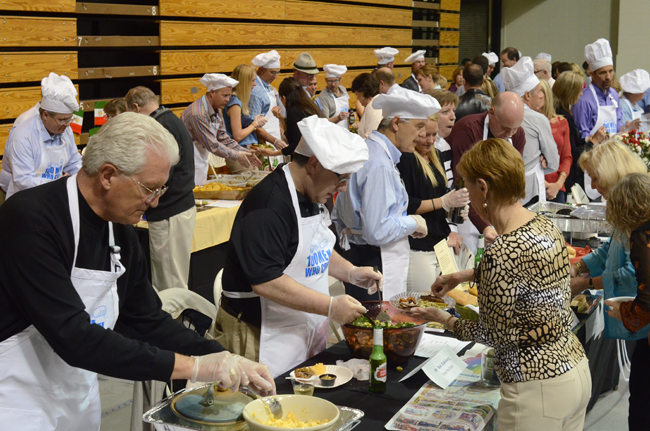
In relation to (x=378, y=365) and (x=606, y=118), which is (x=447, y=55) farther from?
(x=378, y=365)

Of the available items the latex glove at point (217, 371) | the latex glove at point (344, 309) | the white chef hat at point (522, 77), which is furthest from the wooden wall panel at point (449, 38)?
the latex glove at point (217, 371)

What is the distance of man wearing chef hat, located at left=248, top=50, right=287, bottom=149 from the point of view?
651 centimetres

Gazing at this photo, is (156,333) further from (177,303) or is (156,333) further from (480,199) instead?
(480,199)

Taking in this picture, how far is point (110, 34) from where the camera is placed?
264 inches

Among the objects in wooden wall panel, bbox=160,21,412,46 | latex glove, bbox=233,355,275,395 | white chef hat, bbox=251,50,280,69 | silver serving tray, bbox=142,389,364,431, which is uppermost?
wooden wall panel, bbox=160,21,412,46

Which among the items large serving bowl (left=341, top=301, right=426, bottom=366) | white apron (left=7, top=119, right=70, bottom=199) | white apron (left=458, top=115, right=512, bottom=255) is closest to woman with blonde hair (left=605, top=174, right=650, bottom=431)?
large serving bowl (left=341, top=301, right=426, bottom=366)

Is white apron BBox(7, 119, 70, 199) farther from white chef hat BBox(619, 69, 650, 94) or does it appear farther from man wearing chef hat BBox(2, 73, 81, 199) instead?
white chef hat BBox(619, 69, 650, 94)

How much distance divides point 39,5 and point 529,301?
521cm

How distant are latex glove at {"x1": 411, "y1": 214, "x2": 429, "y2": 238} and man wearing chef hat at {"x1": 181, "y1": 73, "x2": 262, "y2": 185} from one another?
2.35m

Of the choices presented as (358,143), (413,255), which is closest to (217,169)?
(413,255)

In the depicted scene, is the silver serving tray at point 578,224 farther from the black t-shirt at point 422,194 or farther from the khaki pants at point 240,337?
the khaki pants at point 240,337

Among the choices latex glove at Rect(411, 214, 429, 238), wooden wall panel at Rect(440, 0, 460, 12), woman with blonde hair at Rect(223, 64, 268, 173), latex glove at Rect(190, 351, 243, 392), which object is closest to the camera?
latex glove at Rect(190, 351, 243, 392)

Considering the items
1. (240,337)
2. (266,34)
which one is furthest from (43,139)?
(266,34)

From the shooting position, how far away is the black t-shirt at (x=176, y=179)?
14.6 ft
